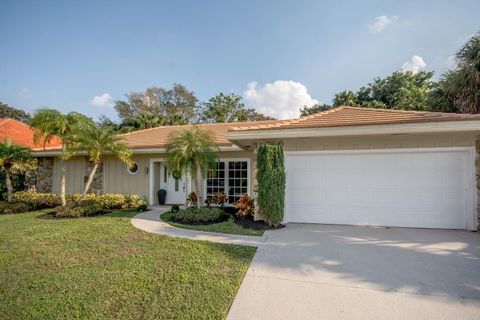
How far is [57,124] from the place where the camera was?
823cm

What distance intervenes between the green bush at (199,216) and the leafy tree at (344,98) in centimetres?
1722

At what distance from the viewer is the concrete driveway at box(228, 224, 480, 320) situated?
105 inches

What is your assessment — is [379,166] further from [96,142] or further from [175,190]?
[96,142]

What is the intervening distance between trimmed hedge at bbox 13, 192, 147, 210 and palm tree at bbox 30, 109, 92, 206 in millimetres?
2231

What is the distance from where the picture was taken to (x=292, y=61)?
1136cm

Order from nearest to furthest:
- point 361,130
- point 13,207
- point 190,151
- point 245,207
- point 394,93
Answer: point 361,130, point 190,151, point 245,207, point 13,207, point 394,93

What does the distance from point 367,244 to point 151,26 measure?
1114 cm

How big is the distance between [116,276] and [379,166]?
22.9 feet

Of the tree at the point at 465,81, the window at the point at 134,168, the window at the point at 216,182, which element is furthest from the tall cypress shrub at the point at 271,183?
the tree at the point at 465,81

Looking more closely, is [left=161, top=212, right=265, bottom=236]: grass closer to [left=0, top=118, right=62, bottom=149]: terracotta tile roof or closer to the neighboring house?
the neighboring house

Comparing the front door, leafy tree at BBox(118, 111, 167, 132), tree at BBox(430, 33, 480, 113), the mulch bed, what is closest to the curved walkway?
the mulch bed

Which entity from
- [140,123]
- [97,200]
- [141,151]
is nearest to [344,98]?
[141,151]

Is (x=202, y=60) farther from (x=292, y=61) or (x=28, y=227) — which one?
(x=28, y=227)

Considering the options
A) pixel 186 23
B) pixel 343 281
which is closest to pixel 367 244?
pixel 343 281
